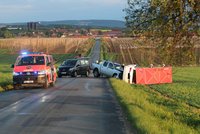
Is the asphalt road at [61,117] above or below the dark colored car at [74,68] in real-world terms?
above

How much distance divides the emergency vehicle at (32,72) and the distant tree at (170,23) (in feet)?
44.0

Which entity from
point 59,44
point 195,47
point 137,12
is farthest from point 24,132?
point 59,44

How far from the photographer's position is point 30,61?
28750 millimetres

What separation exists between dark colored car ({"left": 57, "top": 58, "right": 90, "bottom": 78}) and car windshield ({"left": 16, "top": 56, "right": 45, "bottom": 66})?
15.7 meters

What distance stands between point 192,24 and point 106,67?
31194mm

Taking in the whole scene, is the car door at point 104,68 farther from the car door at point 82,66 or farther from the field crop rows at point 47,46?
the field crop rows at point 47,46

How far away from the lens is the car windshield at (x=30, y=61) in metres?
28.5

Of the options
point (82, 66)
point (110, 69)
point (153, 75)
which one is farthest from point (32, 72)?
point (153, 75)

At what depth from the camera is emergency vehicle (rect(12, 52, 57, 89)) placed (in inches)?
1079

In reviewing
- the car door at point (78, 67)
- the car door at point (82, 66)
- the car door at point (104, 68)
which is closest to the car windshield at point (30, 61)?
the car door at point (104, 68)

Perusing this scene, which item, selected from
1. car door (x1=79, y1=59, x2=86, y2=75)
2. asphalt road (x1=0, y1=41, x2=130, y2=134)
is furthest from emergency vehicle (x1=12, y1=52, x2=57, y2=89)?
car door (x1=79, y1=59, x2=86, y2=75)

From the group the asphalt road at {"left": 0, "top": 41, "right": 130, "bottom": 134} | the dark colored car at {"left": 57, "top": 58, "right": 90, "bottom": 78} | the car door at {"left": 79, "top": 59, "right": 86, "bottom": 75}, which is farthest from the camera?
the car door at {"left": 79, "top": 59, "right": 86, "bottom": 75}

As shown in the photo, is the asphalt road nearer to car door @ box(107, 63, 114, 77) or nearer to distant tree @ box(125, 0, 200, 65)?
distant tree @ box(125, 0, 200, 65)

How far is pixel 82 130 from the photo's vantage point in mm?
11742
